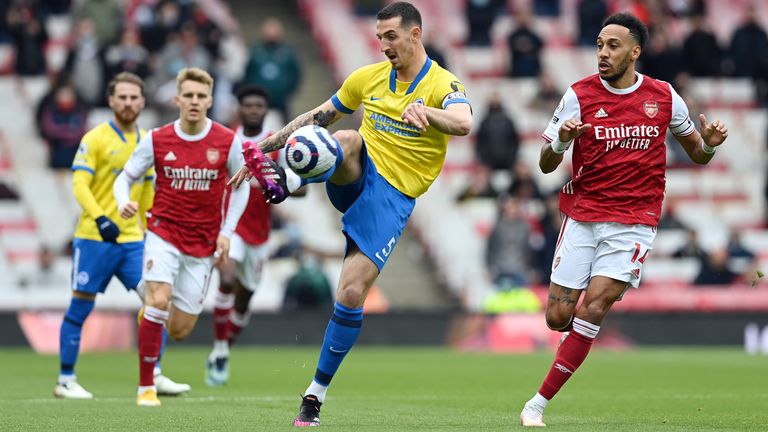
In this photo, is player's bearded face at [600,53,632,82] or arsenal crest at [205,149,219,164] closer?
player's bearded face at [600,53,632,82]

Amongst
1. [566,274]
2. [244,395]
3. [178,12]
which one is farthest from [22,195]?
[566,274]

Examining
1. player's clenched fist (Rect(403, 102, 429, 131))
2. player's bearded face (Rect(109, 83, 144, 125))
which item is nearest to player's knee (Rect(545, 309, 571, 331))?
player's clenched fist (Rect(403, 102, 429, 131))

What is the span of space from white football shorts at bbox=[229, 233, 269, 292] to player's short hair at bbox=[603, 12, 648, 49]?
5.63m

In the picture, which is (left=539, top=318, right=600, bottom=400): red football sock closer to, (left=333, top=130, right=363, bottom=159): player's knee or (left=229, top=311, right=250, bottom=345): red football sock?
(left=333, top=130, right=363, bottom=159): player's knee

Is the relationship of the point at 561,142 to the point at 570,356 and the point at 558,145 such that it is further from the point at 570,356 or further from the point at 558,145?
the point at 570,356

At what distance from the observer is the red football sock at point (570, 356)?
949 centimetres

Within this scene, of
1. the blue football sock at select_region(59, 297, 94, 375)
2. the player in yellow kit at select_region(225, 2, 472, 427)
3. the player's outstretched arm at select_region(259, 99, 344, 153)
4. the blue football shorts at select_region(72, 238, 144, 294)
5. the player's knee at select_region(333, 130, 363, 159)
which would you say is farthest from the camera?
the blue football shorts at select_region(72, 238, 144, 294)

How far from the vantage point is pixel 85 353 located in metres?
19.6

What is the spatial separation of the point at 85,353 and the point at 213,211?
840 centimetres

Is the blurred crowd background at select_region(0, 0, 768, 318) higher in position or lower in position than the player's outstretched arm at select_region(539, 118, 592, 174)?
lower

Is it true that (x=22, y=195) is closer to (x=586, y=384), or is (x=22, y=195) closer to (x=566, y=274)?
(x=586, y=384)

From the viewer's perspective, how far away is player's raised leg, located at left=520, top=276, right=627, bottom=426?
9.50 metres

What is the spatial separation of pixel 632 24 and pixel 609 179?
1078mm

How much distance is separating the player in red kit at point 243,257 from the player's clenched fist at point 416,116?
17.4 feet
